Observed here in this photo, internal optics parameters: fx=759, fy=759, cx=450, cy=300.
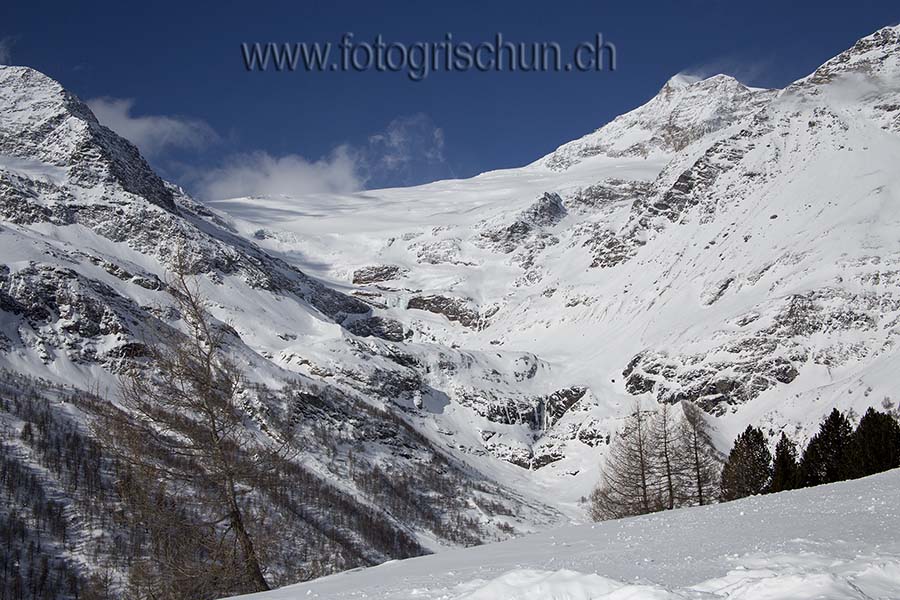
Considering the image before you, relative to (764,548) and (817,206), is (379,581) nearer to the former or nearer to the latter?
(764,548)

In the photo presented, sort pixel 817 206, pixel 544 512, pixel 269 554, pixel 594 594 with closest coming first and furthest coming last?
pixel 594 594 → pixel 269 554 → pixel 544 512 → pixel 817 206

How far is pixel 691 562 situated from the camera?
12.5 meters

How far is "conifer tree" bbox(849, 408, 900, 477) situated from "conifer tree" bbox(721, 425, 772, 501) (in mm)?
5599

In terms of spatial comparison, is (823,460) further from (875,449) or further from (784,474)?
(875,449)

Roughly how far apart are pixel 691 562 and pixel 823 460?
44134mm

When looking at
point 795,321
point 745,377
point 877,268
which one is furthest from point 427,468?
point 877,268

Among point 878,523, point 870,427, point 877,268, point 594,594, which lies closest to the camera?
point 594,594

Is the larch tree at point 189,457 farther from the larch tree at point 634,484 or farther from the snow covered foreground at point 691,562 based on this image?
the larch tree at point 634,484

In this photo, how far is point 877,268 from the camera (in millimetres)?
151500

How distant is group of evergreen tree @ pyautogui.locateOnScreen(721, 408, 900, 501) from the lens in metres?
45.6

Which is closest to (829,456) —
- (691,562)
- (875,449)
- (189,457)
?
(875,449)

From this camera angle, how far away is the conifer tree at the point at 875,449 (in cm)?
4478

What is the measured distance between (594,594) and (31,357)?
694ft

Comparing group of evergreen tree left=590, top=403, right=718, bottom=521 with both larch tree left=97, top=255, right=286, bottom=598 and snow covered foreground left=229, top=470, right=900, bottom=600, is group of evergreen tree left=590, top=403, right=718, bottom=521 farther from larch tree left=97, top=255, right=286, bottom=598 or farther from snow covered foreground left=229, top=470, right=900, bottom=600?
larch tree left=97, top=255, right=286, bottom=598
